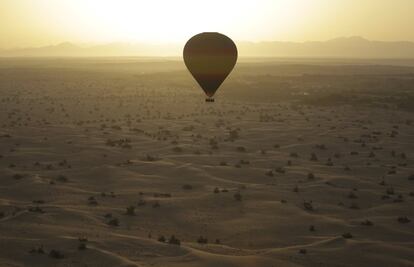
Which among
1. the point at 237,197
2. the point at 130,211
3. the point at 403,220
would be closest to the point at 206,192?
the point at 237,197

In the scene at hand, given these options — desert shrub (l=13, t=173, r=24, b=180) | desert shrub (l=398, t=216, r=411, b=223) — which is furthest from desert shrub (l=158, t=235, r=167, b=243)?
desert shrub (l=13, t=173, r=24, b=180)

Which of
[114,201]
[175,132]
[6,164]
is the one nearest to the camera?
[114,201]

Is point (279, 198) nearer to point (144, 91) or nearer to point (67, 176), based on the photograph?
point (67, 176)

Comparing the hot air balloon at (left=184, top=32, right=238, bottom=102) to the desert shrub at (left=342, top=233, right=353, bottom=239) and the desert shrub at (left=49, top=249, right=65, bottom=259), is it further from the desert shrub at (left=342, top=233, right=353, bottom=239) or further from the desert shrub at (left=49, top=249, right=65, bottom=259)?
the desert shrub at (left=49, top=249, right=65, bottom=259)

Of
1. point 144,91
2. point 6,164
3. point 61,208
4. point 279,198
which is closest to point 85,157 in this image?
point 6,164

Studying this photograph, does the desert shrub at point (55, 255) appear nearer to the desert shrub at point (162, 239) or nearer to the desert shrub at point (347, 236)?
the desert shrub at point (162, 239)

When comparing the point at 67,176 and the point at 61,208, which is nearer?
the point at 61,208
